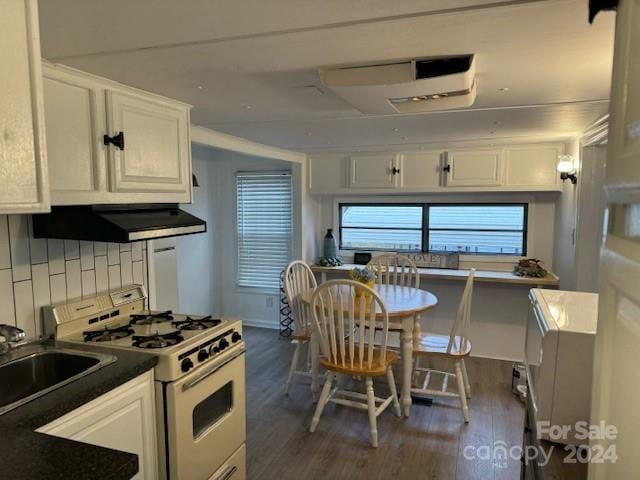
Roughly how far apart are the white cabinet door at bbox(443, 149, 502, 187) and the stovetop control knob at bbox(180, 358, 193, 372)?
3207 mm

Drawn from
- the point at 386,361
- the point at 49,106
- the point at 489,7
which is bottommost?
the point at 386,361

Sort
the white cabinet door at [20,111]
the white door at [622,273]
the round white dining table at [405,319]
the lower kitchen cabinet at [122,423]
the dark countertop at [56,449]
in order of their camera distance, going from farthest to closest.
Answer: the round white dining table at [405,319] → the lower kitchen cabinet at [122,423] → the white cabinet door at [20,111] → the dark countertop at [56,449] → the white door at [622,273]

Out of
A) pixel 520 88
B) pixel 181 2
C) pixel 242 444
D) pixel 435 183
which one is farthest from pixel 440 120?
pixel 242 444

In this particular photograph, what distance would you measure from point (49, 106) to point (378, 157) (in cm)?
328

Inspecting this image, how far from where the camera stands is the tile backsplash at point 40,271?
6.33ft

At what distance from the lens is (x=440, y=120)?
9.62 feet

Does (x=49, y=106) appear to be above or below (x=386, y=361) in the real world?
above

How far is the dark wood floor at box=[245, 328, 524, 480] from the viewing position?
2621mm

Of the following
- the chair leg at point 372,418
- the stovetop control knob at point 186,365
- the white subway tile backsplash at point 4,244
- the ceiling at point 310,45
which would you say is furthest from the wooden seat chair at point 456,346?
the white subway tile backsplash at point 4,244

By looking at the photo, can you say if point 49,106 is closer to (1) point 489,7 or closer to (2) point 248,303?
(1) point 489,7

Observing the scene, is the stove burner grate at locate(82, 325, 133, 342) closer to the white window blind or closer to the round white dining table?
the round white dining table

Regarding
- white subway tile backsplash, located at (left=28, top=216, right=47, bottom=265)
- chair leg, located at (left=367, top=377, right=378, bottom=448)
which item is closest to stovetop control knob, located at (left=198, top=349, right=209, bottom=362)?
white subway tile backsplash, located at (left=28, top=216, right=47, bottom=265)

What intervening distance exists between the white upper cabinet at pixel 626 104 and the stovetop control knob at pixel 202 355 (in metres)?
1.82

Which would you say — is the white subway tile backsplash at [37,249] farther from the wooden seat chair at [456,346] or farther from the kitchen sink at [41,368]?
the wooden seat chair at [456,346]
